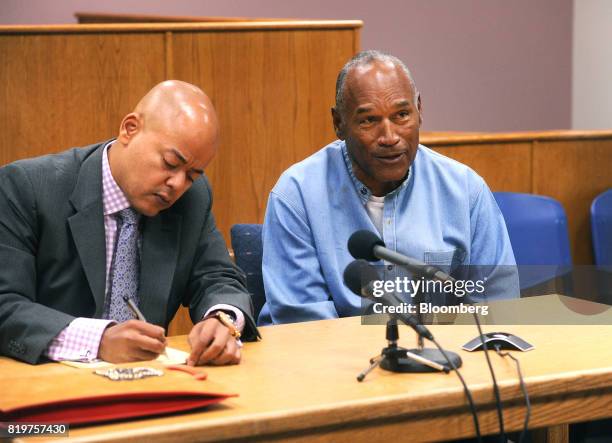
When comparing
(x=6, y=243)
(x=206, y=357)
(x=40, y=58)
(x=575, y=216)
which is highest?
(x=40, y=58)

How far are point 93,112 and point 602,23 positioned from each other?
15.9ft

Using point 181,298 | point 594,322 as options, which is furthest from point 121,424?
point 594,322

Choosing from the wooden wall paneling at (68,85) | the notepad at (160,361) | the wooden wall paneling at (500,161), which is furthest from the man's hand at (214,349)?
the wooden wall paneling at (500,161)

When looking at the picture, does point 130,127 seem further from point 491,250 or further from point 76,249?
point 491,250

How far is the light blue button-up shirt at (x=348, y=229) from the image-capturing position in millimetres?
2957

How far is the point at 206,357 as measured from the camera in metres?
2.17

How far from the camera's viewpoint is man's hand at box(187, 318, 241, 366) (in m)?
2.17

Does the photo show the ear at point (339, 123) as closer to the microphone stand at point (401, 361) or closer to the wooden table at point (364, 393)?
the wooden table at point (364, 393)

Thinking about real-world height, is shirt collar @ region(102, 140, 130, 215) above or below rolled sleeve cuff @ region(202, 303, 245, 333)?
above

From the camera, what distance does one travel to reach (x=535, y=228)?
182 inches

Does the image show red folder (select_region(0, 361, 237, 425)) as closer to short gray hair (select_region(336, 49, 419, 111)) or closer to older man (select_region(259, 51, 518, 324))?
older man (select_region(259, 51, 518, 324))

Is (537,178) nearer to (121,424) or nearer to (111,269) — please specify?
(111,269)

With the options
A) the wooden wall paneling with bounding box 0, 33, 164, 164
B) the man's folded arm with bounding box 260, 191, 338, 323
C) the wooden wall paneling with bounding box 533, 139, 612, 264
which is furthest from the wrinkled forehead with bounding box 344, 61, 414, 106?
the wooden wall paneling with bounding box 533, 139, 612, 264

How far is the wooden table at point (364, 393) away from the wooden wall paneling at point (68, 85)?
7.07 ft
